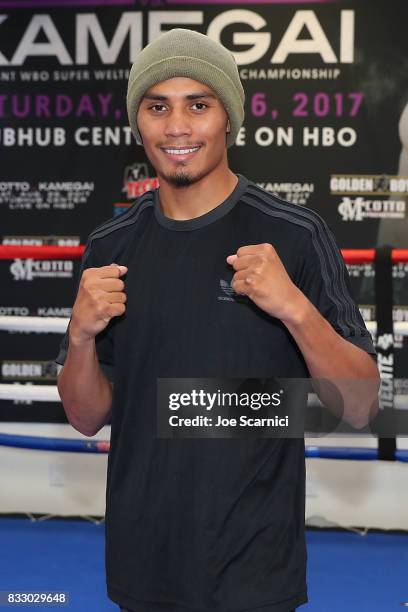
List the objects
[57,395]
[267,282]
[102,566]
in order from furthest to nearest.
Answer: [57,395], [102,566], [267,282]

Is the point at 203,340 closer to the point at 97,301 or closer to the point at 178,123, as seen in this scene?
the point at 97,301

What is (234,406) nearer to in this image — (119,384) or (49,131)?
(119,384)

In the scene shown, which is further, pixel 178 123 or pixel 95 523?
pixel 95 523

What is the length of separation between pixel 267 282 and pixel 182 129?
0.32m

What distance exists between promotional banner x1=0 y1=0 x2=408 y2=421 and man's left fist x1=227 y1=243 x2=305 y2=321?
9.24 ft

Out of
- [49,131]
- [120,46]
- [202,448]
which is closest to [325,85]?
[120,46]

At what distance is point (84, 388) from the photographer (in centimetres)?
151

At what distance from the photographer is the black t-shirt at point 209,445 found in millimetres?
1379

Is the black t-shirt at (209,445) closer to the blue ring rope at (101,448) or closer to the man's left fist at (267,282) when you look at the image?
the man's left fist at (267,282)

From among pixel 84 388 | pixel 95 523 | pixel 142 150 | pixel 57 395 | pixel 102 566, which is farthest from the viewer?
pixel 142 150

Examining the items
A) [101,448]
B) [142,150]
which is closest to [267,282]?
[101,448]

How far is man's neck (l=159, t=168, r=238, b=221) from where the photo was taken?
1.49 metres

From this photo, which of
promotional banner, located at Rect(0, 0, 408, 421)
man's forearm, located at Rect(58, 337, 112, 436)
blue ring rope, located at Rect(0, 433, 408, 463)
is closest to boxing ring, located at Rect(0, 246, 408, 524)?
blue ring rope, located at Rect(0, 433, 408, 463)

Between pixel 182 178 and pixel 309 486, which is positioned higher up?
pixel 182 178
